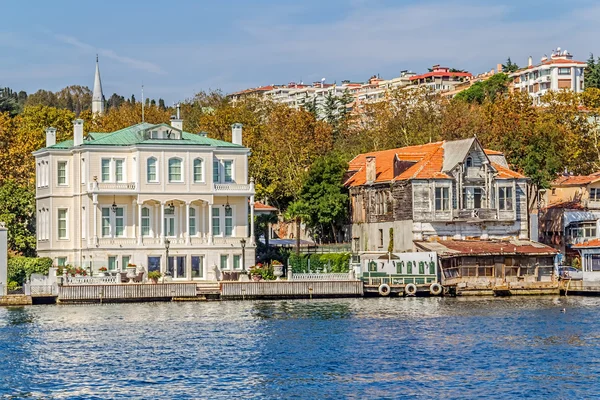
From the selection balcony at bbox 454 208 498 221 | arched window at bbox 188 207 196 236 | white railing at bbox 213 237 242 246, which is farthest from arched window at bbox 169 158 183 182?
balcony at bbox 454 208 498 221

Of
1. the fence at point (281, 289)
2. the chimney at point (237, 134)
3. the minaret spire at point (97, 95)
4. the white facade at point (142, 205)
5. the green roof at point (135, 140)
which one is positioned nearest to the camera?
the fence at point (281, 289)

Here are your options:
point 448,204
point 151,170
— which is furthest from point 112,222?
point 448,204

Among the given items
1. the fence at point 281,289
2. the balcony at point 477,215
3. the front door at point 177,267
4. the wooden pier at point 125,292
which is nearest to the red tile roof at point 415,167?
the balcony at point 477,215

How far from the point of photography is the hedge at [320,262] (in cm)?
7869

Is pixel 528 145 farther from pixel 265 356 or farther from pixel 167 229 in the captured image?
pixel 265 356

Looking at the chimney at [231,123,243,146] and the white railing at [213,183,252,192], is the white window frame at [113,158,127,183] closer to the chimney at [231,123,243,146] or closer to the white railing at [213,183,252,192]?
the white railing at [213,183,252,192]

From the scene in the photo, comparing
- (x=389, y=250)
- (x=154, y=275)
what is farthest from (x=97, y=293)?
(x=389, y=250)

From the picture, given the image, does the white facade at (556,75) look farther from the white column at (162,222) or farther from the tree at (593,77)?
the white column at (162,222)

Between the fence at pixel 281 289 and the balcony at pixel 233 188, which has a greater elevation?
the balcony at pixel 233 188

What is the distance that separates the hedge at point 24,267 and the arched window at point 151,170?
7.99 metres

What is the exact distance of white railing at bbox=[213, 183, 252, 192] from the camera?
7875 centimetres

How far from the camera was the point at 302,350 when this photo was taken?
4859 cm

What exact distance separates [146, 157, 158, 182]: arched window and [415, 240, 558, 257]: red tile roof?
16747 millimetres

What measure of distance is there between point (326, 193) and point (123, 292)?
22.6 metres
